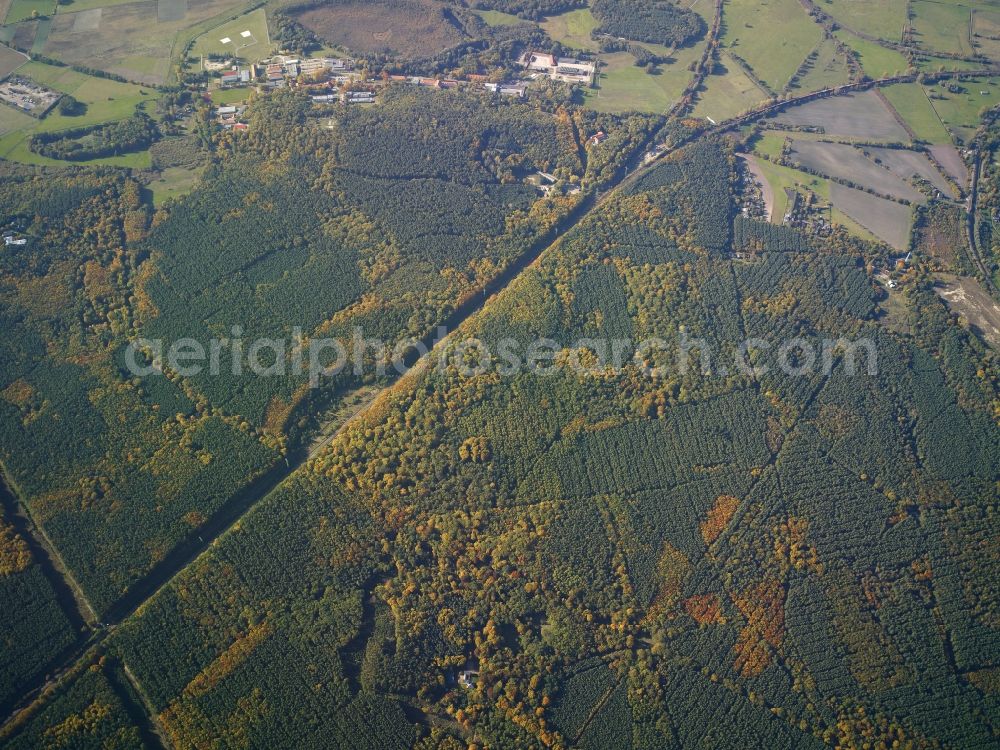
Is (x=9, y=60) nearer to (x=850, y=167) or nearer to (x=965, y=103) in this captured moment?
(x=850, y=167)

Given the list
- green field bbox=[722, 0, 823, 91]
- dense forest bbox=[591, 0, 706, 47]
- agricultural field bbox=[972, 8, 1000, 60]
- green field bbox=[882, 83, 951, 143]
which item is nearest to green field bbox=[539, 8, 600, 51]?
dense forest bbox=[591, 0, 706, 47]

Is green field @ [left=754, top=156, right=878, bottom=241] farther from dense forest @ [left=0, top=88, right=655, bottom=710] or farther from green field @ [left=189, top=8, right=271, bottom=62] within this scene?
green field @ [left=189, top=8, right=271, bottom=62]

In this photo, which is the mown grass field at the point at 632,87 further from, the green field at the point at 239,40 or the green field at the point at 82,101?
the green field at the point at 82,101

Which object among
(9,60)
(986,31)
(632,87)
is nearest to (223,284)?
(9,60)

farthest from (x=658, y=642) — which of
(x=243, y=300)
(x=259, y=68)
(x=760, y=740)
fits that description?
(x=259, y=68)

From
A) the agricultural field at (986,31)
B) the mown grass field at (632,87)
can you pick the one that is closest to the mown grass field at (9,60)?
the mown grass field at (632,87)
